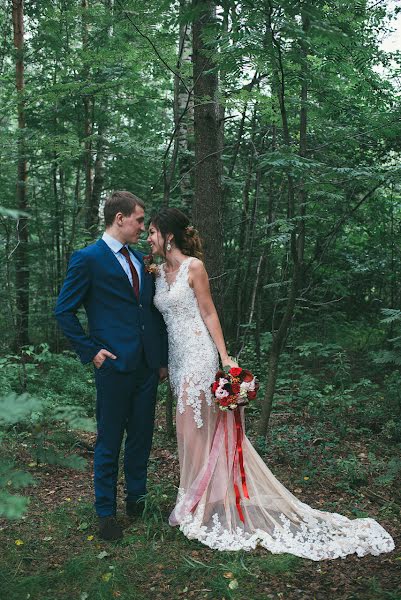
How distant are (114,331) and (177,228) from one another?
2.76ft

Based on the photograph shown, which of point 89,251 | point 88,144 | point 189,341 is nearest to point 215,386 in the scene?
point 189,341

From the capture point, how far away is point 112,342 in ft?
12.2

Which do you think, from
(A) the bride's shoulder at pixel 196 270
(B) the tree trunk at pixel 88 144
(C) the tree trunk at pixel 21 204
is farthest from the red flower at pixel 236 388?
(C) the tree trunk at pixel 21 204

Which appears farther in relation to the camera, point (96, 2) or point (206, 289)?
point (96, 2)

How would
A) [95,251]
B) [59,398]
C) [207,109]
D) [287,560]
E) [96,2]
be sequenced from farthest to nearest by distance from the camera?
[96,2], [59,398], [207,109], [95,251], [287,560]

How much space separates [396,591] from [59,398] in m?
5.05

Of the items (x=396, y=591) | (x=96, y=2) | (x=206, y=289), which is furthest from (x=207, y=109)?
(x=96, y=2)

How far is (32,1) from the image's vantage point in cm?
1133

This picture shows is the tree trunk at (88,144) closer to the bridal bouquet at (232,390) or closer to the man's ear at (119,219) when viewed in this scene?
the man's ear at (119,219)

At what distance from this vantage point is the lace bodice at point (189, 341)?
3.96 m

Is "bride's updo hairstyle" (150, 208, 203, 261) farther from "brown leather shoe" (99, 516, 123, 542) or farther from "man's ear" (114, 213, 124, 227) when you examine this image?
"brown leather shoe" (99, 516, 123, 542)

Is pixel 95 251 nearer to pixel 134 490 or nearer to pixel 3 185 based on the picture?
pixel 134 490

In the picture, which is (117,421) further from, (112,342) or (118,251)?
(118,251)

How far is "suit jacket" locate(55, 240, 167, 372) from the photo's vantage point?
364 cm
